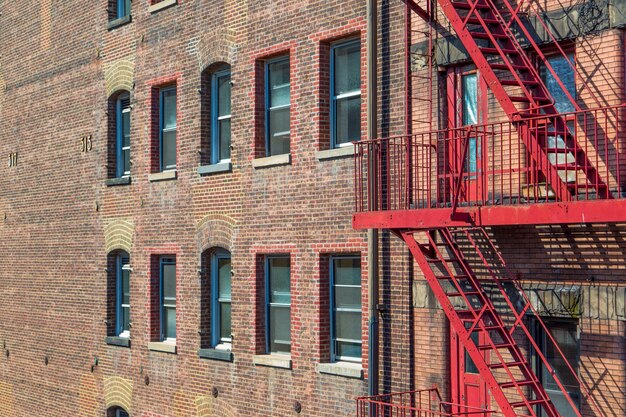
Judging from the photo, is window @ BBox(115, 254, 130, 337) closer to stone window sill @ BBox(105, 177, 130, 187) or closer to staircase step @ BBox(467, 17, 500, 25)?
stone window sill @ BBox(105, 177, 130, 187)

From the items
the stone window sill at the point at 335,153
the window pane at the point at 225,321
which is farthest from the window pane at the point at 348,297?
the window pane at the point at 225,321

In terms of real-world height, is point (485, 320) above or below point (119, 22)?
below

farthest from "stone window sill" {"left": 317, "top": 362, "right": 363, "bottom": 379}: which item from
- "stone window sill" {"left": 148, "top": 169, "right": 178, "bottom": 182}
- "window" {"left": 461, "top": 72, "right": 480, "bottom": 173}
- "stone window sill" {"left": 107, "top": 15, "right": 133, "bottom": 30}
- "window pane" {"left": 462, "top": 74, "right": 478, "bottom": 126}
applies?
"stone window sill" {"left": 107, "top": 15, "right": 133, "bottom": 30}

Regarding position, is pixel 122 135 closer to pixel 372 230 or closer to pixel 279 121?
pixel 279 121

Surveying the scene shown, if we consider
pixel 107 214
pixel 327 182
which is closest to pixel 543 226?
pixel 327 182

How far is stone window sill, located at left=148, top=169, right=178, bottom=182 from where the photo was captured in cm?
2097

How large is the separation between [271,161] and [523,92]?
608 cm

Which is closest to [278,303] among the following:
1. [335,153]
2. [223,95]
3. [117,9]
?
[335,153]

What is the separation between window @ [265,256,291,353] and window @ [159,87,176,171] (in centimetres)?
398

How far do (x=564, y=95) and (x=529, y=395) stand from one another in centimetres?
385

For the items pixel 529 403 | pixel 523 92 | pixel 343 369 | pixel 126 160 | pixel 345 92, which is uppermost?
pixel 345 92

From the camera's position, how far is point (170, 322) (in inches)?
850

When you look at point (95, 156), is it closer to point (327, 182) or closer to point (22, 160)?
point (22, 160)

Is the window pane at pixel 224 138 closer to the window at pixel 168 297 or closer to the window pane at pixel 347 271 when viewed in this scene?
the window at pixel 168 297
